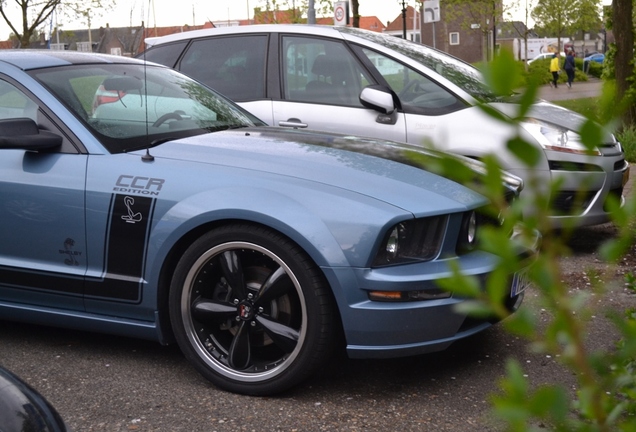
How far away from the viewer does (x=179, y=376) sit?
400cm

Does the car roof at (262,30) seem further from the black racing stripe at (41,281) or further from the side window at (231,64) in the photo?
the black racing stripe at (41,281)

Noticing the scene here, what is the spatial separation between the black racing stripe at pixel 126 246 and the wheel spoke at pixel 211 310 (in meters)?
0.29

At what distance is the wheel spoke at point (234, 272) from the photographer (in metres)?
3.66

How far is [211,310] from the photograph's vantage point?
3701 mm

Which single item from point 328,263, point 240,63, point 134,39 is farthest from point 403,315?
point 240,63

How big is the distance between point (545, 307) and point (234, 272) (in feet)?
9.32

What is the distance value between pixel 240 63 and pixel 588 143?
6231 millimetres

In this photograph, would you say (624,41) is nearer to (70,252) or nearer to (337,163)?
(337,163)

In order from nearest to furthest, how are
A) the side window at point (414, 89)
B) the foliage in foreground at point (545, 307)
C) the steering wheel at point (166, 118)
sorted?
the foliage in foreground at point (545, 307), the steering wheel at point (166, 118), the side window at point (414, 89)

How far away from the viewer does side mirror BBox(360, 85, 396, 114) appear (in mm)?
6125

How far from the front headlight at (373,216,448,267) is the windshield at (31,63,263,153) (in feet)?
4.18

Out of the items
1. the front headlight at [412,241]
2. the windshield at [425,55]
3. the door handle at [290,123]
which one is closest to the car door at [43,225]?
the front headlight at [412,241]

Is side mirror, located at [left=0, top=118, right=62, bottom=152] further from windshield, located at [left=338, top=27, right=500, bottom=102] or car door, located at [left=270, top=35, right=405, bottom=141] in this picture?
windshield, located at [left=338, top=27, right=500, bottom=102]

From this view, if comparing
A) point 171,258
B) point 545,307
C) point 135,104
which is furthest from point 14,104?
point 545,307
